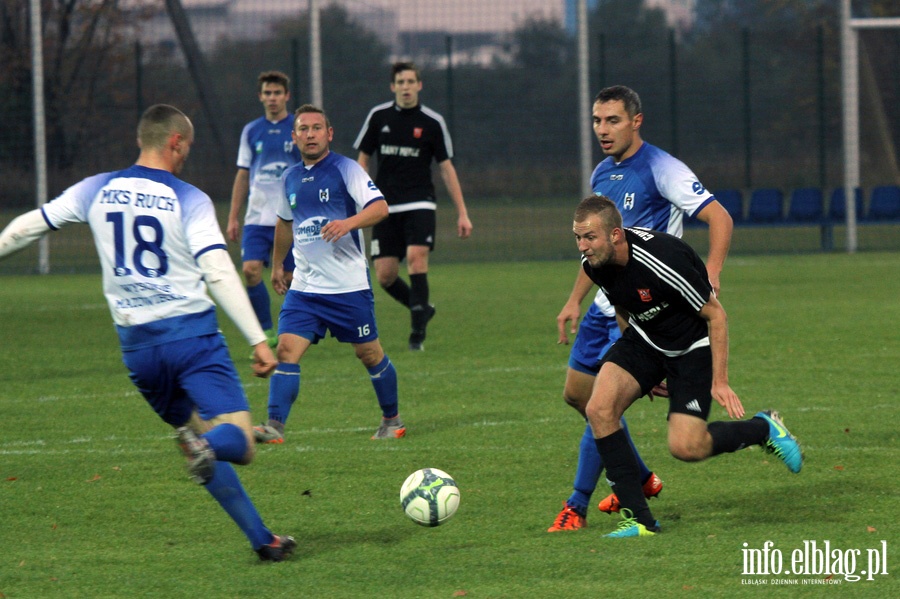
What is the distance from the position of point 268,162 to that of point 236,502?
21.9ft

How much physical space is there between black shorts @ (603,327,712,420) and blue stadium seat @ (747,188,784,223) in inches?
632

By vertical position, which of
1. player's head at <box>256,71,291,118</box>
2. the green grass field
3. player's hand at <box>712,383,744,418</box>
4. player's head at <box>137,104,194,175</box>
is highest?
player's head at <box>256,71,291,118</box>

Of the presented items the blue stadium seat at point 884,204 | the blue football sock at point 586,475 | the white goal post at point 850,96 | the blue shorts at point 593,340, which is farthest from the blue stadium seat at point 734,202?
the blue football sock at point 586,475

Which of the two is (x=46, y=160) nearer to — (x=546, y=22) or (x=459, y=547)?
(x=546, y=22)

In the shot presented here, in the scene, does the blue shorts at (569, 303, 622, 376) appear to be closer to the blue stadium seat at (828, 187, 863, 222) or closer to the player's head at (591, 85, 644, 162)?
the player's head at (591, 85, 644, 162)

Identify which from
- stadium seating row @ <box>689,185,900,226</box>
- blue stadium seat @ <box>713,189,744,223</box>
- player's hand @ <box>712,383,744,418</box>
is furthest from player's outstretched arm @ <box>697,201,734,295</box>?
blue stadium seat @ <box>713,189,744,223</box>

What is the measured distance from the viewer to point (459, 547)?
530 centimetres

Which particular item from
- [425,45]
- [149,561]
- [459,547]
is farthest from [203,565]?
[425,45]

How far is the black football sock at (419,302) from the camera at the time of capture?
36.3 ft

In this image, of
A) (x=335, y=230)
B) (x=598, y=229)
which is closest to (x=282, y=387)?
(x=335, y=230)

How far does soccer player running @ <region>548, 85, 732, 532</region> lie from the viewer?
5922 mm

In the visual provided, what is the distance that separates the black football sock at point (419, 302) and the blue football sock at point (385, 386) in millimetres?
3412

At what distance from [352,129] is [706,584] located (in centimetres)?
1908

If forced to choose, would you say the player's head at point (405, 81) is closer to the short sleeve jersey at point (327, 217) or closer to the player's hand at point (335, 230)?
the short sleeve jersey at point (327, 217)
